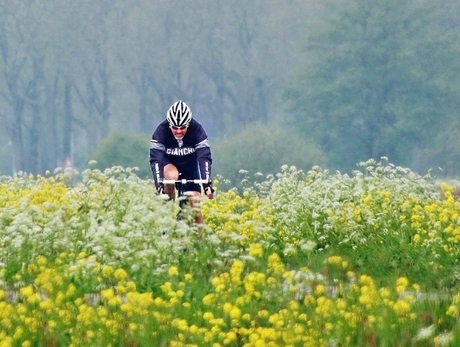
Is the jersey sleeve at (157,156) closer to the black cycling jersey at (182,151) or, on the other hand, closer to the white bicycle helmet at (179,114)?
the black cycling jersey at (182,151)

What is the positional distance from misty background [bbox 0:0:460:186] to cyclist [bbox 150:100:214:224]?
31.8m

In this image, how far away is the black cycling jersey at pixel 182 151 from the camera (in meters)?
12.0

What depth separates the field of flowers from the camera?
752 centimetres

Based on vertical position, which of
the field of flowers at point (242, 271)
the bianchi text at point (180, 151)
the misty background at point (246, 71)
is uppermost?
the misty background at point (246, 71)

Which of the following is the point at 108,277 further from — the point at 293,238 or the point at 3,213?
the point at 293,238

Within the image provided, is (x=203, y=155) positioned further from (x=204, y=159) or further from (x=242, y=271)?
(x=242, y=271)

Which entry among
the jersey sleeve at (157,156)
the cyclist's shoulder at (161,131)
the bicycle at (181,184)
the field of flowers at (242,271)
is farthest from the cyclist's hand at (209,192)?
the cyclist's shoulder at (161,131)

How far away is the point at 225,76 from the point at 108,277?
182ft

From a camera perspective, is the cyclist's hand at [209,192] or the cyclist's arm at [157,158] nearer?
the cyclist's hand at [209,192]

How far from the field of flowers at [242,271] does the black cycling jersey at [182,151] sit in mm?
610

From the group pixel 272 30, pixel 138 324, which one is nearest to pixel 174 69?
pixel 272 30

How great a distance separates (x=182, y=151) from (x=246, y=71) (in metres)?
53.0

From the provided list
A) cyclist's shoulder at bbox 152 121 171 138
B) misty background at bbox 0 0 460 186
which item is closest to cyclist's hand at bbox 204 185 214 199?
cyclist's shoulder at bbox 152 121 171 138

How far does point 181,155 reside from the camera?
12203 mm
